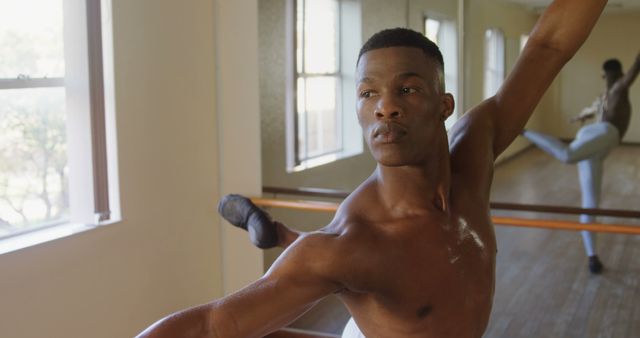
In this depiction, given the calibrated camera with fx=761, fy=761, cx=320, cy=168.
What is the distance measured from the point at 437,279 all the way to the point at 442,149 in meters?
0.18

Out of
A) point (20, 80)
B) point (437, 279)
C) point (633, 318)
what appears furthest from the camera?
point (633, 318)

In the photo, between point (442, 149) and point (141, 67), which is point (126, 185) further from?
point (442, 149)

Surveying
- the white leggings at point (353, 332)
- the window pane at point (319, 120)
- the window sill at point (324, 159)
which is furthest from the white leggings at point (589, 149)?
the white leggings at point (353, 332)

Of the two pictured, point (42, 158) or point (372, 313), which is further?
point (42, 158)

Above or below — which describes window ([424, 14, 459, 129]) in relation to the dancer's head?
above

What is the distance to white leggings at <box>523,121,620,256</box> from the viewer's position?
4523 millimetres

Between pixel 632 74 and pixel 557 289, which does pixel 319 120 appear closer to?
pixel 557 289

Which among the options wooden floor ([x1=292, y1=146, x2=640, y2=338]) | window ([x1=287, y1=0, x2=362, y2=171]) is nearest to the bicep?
wooden floor ([x1=292, y1=146, x2=640, y2=338])

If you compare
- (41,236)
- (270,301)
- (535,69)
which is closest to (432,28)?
(41,236)

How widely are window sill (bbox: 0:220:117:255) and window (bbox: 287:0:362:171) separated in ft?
5.69

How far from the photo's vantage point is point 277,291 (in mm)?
858

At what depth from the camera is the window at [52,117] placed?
2.52m

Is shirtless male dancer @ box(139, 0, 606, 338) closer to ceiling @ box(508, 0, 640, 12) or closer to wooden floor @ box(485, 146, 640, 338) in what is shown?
wooden floor @ box(485, 146, 640, 338)

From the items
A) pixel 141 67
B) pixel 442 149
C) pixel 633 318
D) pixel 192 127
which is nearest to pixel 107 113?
pixel 141 67
